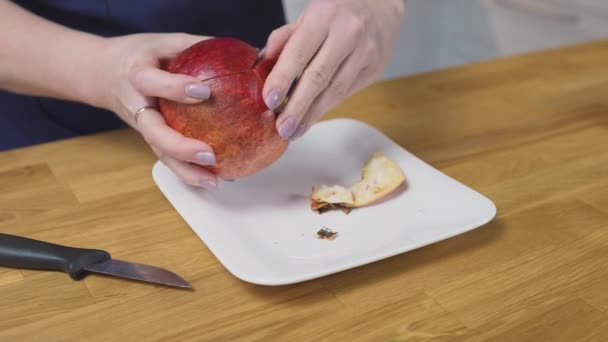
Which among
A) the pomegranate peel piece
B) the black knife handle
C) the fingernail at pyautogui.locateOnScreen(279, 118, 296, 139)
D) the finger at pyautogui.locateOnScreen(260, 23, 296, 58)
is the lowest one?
the black knife handle

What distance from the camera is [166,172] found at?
0.92 meters

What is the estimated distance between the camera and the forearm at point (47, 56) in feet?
3.07

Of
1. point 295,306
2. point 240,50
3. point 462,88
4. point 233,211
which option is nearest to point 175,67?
point 240,50

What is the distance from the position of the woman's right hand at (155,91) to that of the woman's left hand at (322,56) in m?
0.10

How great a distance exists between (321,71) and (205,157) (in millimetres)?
180

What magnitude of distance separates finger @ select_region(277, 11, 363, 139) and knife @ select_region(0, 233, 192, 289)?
22cm

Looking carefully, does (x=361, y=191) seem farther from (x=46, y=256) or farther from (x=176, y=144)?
(x=46, y=256)

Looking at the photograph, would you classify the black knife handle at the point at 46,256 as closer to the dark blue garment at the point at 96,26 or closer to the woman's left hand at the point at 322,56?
the woman's left hand at the point at 322,56

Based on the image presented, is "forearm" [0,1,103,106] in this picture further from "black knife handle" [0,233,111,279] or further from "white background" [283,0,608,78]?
"white background" [283,0,608,78]

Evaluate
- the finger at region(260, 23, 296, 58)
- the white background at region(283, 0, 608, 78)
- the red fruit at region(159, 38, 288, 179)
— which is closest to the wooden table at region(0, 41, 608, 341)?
the red fruit at region(159, 38, 288, 179)

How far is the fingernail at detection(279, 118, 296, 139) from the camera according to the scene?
79cm

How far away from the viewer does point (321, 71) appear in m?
0.82

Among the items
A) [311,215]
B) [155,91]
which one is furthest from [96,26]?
[311,215]

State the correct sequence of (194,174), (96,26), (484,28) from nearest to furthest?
(194,174) → (96,26) → (484,28)
